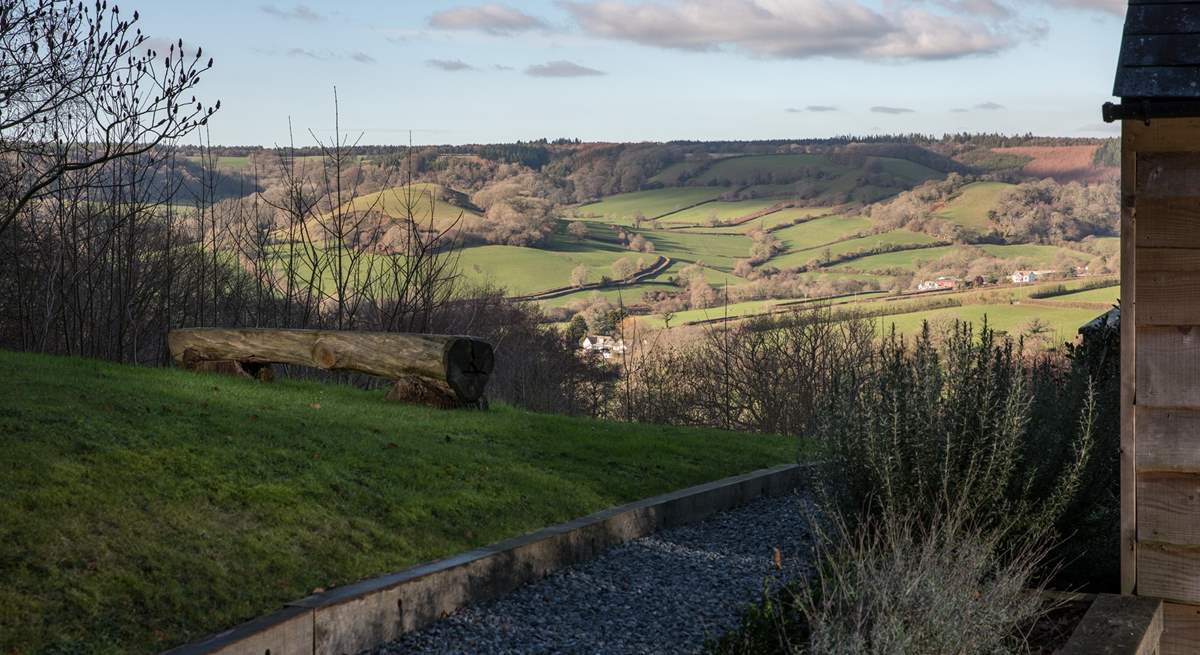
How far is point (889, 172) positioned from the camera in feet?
251

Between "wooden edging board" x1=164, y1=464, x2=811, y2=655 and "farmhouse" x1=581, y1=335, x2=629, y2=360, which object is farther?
"farmhouse" x1=581, y1=335, x2=629, y2=360

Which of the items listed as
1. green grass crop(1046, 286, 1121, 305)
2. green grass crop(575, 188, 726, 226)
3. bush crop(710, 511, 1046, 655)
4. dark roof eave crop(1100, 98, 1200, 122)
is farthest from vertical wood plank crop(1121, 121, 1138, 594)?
green grass crop(575, 188, 726, 226)

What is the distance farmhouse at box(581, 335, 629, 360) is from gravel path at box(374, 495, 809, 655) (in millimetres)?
18030

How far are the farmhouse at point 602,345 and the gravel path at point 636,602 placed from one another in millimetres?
18030

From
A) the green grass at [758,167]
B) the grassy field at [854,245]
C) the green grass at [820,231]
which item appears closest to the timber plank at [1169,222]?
the grassy field at [854,245]

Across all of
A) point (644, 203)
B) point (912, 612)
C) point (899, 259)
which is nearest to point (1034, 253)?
point (899, 259)

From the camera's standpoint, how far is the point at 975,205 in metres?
65.9

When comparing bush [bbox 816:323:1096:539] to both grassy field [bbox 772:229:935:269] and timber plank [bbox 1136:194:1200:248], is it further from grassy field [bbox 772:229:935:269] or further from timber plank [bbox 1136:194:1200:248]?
grassy field [bbox 772:229:935:269]

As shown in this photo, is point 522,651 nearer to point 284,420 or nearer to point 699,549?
point 699,549

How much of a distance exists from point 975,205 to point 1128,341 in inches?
2585

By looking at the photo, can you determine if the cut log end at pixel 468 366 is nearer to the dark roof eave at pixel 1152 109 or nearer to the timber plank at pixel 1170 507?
the timber plank at pixel 1170 507

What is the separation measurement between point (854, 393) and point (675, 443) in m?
4.51

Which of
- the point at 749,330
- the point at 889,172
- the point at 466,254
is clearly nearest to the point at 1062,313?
the point at 749,330

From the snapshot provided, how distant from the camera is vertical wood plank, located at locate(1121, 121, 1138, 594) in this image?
4.11 meters
